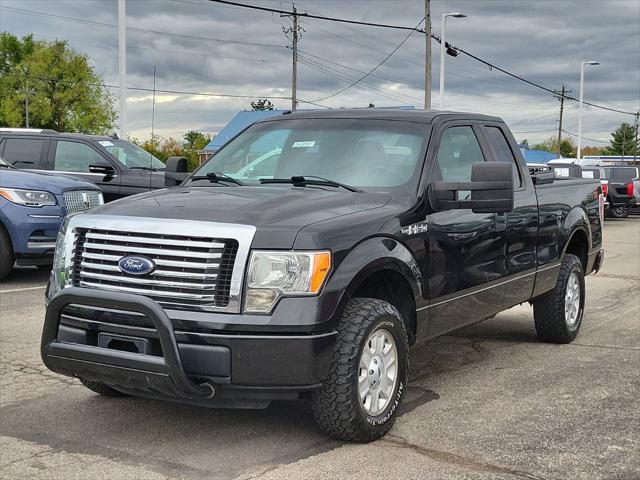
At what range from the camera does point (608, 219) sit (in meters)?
29.4

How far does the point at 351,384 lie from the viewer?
4312 mm

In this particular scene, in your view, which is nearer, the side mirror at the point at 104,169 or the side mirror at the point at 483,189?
the side mirror at the point at 483,189

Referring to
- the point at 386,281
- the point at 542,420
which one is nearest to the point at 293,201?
the point at 386,281

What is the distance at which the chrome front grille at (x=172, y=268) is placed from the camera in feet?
13.6

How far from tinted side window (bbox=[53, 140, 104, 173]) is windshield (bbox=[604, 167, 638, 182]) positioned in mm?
20585

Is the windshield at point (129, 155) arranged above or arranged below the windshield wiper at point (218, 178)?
above

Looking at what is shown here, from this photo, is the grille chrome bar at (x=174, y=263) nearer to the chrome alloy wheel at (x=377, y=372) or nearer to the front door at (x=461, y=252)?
the chrome alloy wheel at (x=377, y=372)

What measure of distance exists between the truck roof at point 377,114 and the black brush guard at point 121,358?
2292 mm

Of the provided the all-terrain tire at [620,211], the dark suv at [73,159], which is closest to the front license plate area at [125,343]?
the dark suv at [73,159]

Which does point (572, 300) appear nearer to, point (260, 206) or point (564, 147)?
point (260, 206)

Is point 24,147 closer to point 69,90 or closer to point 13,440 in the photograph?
point 13,440

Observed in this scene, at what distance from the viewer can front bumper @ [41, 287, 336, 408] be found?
4.07 m

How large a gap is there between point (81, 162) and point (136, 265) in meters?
9.99

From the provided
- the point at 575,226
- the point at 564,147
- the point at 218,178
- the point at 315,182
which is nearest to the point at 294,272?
the point at 315,182
